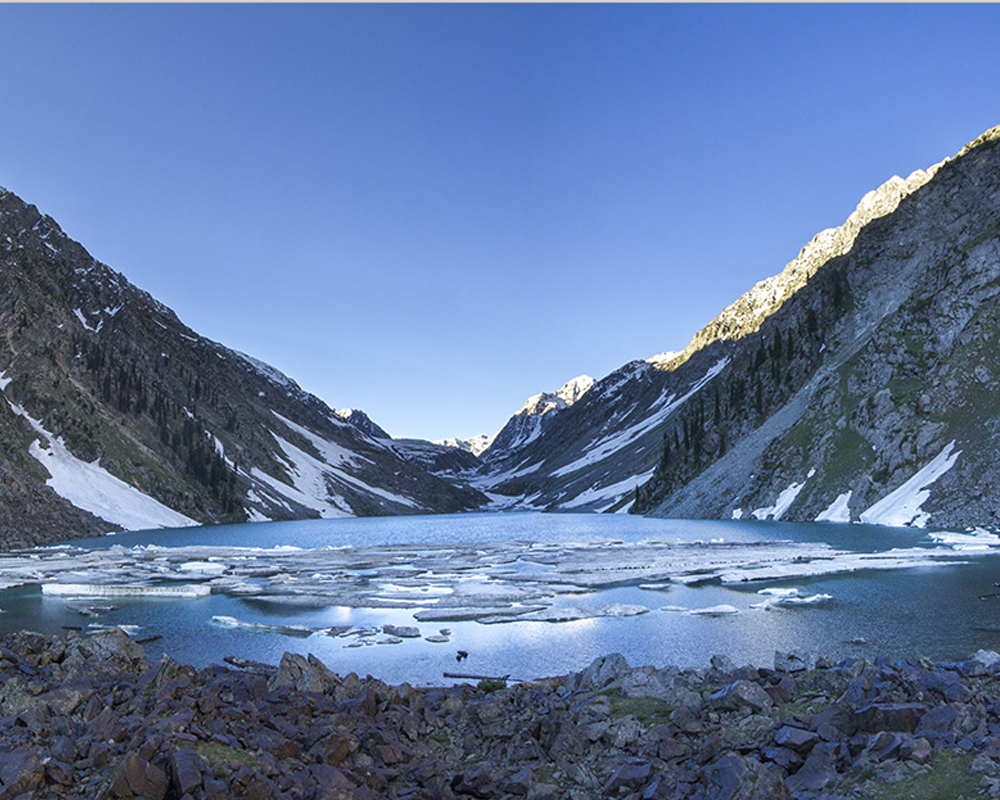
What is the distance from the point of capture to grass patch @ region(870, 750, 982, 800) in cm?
900

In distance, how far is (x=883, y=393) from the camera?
94.8 metres

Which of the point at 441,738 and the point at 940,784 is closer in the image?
the point at 940,784

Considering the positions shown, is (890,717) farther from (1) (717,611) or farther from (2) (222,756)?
(1) (717,611)

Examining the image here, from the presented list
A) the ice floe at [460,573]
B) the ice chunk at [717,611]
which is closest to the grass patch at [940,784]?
the ice floe at [460,573]

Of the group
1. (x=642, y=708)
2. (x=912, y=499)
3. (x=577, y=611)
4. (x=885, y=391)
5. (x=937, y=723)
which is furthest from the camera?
(x=885, y=391)

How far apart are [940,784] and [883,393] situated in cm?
9836

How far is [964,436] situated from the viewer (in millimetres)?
78438

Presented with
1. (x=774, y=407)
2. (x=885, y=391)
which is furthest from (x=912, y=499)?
(x=774, y=407)

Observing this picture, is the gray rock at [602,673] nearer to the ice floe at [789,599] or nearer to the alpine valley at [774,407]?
the ice floe at [789,599]

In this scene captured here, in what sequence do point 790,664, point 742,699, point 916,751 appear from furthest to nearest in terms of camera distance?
point 790,664 < point 742,699 < point 916,751

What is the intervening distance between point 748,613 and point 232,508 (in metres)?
144

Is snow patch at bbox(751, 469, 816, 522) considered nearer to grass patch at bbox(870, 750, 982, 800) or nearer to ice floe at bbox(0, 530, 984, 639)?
ice floe at bbox(0, 530, 984, 639)

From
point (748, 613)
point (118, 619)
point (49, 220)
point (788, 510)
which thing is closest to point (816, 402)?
point (788, 510)

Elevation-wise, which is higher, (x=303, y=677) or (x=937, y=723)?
(x=937, y=723)
